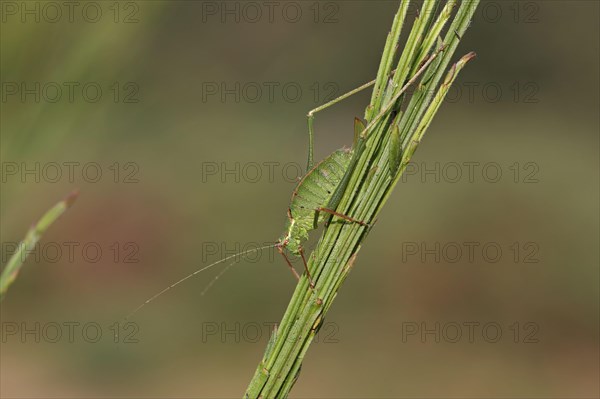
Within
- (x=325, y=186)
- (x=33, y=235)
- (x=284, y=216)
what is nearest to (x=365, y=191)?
(x=325, y=186)

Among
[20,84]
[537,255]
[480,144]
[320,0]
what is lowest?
[537,255]

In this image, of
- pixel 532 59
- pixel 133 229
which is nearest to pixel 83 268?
pixel 133 229

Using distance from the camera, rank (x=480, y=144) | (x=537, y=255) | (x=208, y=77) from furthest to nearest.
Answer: (x=208, y=77) → (x=480, y=144) → (x=537, y=255)

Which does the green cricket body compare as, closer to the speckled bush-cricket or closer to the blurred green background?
the speckled bush-cricket

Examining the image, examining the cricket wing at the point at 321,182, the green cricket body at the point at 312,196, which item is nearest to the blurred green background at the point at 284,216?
the green cricket body at the point at 312,196

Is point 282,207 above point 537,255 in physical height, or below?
above

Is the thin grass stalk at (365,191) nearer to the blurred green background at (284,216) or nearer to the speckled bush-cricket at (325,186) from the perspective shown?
the speckled bush-cricket at (325,186)

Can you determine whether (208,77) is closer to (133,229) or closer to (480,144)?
(133,229)
